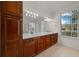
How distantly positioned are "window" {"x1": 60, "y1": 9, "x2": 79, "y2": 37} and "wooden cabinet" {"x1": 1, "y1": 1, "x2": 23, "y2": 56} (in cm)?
400

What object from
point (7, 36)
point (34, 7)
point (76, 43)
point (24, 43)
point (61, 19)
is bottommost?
point (76, 43)

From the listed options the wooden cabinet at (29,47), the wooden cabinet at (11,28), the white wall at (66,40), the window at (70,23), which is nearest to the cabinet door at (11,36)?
the wooden cabinet at (11,28)

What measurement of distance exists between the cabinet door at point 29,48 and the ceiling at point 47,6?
170 cm

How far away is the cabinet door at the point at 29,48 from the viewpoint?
11.5ft

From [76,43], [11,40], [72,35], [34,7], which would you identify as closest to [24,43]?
[11,40]

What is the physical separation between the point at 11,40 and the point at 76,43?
160 inches

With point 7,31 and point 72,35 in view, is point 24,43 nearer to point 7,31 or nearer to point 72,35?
point 7,31

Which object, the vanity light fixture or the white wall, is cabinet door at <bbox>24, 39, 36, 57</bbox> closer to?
the vanity light fixture

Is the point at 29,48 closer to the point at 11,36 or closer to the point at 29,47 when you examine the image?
the point at 29,47

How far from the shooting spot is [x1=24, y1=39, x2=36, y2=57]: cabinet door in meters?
3.50

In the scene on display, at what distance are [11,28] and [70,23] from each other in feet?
15.3

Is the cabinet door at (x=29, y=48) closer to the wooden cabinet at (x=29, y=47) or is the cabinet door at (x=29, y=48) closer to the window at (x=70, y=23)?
the wooden cabinet at (x=29, y=47)

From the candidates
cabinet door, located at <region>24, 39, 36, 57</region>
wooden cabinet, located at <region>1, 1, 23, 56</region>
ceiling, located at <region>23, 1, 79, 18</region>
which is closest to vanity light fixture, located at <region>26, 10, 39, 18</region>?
ceiling, located at <region>23, 1, 79, 18</region>

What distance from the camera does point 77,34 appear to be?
20.4 ft
